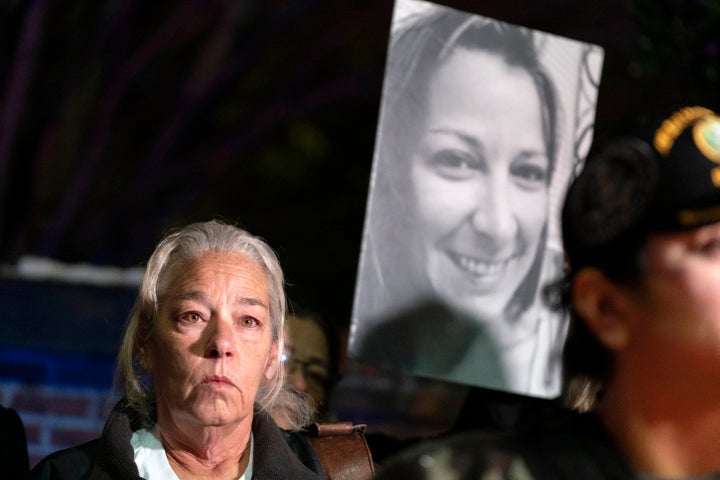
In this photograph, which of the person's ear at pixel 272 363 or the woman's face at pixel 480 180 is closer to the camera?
the person's ear at pixel 272 363

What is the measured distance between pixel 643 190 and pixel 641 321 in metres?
0.15

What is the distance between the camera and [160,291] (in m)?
2.50

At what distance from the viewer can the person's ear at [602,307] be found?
1.38m

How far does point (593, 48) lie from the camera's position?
9.50 feet

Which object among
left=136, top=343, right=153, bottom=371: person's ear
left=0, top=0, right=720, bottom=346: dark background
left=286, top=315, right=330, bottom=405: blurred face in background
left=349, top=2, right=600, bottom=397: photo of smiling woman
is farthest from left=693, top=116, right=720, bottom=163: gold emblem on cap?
left=0, top=0, right=720, bottom=346: dark background

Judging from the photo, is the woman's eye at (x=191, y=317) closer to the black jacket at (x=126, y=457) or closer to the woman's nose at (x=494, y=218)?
the black jacket at (x=126, y=457)

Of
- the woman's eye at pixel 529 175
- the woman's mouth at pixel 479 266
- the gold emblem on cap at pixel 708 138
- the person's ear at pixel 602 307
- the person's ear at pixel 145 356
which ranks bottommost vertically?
the person's ear at pixel 145 356

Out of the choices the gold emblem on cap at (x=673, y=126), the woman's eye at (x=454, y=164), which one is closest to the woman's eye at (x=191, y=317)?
the woman's eye at (x=454, y=164)

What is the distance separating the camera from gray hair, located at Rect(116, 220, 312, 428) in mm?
2498

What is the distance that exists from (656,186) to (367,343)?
1371 mm

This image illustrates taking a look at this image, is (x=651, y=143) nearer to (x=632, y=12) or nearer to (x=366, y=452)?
(x=366, y=452)

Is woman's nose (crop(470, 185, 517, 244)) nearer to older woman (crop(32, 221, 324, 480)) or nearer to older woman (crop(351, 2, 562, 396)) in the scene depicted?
older woman (crop(351, 2, 562, 396))

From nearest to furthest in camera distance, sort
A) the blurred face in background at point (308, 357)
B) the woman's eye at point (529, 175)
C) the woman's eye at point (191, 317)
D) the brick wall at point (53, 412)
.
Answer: the woman's eye at point (191, 317) < the woman's eye at point (529, 175) < the blurred face in background at point (308, 357) < the brick wall at point (53, 412)

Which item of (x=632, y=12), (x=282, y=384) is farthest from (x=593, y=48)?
(x=282, y=384)
